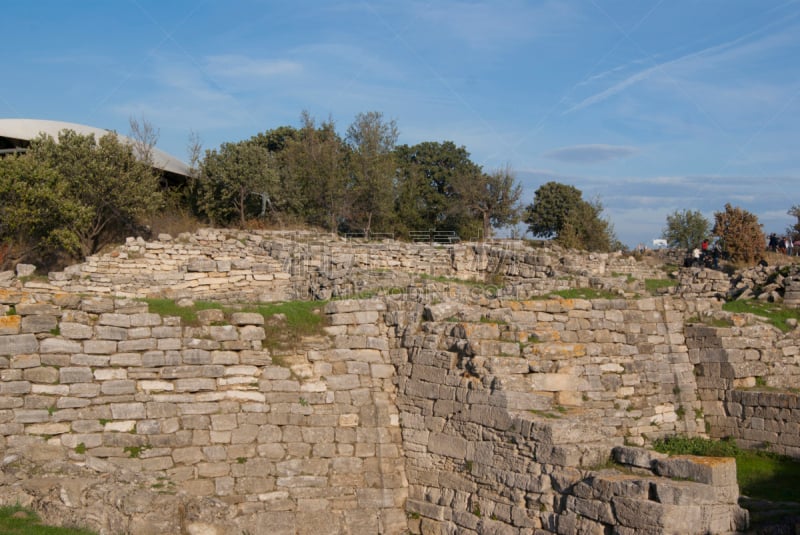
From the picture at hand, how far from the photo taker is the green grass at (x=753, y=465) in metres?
10.7

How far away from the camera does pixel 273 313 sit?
12.1 metres

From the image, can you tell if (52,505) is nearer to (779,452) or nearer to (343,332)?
(343,332)

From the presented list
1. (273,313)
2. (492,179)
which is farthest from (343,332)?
(492,179)

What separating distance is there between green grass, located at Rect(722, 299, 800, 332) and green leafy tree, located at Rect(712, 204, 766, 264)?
9.68m

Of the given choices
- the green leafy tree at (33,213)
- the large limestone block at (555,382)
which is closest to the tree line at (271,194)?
the green leafy tree at (33,213)

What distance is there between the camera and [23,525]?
843cm

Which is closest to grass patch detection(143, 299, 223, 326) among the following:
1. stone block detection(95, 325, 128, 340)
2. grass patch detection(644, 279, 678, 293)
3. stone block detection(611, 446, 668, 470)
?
stone block detection(95, 325, 128, 340)

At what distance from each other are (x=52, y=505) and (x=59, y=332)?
260cm

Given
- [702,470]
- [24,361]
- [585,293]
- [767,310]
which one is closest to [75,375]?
[24,361]

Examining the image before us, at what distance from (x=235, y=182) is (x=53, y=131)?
9.53 metres

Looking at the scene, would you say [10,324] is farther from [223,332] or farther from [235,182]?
[235,182]

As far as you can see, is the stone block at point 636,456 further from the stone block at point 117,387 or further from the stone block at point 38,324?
the stone block at point 38,324

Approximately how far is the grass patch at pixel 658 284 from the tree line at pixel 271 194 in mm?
7160

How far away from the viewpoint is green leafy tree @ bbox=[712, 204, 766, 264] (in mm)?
27297
